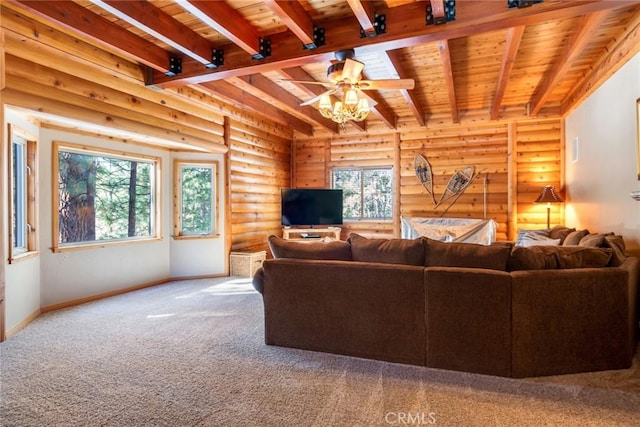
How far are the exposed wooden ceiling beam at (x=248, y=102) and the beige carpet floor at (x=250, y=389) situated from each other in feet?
9.96

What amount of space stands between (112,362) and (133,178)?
314 cm

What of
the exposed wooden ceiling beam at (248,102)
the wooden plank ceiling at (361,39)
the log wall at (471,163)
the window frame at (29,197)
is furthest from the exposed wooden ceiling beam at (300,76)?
the window frame at (29,197)

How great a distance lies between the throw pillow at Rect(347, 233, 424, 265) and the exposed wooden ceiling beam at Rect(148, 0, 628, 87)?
166 cm

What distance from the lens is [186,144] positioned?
5.02 m

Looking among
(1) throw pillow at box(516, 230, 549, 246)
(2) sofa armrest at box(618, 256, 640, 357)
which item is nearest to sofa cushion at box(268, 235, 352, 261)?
(2) sofa armrest at box(618, 256, 640, 357)

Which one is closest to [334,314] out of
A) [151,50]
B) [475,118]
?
[151,50]

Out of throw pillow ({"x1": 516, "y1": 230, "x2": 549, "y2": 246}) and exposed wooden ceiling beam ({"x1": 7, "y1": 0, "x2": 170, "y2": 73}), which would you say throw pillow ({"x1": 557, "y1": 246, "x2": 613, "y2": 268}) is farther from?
exposed wooden ceiling beam ({"x1": 7, "y1": 0, "x2": 170, "y2": 73})

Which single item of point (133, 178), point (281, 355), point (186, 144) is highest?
point (186, 144)

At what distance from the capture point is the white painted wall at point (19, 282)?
10.5 feet

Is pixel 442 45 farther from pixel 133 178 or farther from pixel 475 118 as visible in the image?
pixel 133 178

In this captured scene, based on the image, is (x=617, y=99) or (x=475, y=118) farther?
(x=475, y=118)

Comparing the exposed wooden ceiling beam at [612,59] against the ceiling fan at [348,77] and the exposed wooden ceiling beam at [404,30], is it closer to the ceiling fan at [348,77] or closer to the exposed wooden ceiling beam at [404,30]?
the exposed wooden ceiling beam at [404,30]

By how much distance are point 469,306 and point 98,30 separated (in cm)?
373

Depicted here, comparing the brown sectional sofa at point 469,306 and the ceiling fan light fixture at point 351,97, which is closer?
the brown sectional sofa at point 469,306
